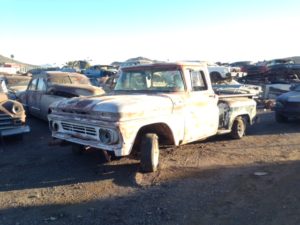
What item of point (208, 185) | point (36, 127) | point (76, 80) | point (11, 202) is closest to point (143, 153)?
point (208, 185)

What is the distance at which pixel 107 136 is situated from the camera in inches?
227

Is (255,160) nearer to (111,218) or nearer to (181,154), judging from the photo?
(181,154)

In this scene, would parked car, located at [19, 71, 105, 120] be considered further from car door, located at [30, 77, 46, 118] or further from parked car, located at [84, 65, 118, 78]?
parked car, located at [84, 65, 118, 78]

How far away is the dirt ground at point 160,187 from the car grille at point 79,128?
76 cm

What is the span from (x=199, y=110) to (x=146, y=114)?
1.61 m

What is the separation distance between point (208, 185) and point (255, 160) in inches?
73.8

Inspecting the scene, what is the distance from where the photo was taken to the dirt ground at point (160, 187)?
182 inches

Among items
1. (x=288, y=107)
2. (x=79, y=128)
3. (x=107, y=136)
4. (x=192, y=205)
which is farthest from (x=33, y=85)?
(x=192, y=205)

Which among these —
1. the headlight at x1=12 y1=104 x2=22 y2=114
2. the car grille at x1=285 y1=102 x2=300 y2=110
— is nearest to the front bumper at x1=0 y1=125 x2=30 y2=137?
the headlight at x1=12 y1=104 x2=22 y2=114

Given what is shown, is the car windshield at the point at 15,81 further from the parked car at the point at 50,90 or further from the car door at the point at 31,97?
the car door at the point at 31,97

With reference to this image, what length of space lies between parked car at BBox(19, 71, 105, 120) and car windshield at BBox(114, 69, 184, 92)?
314cm

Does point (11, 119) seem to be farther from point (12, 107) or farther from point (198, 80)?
point (198, 80)

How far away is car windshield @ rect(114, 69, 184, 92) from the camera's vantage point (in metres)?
7.12

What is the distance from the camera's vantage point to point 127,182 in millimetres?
5906
